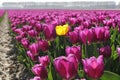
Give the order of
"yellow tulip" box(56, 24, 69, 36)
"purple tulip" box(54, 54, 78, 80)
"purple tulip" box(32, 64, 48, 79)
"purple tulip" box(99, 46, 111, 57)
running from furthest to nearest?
"yellow tulip" box(56, 24, 69, 36) < "purple tulip" box(99, 46, 111, 57) < "purple tulip" box(32, 64, 48, 79) < "purple tulip" box(54, 54, 78, 80)

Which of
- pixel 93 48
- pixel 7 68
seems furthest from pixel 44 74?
pixel 7 68

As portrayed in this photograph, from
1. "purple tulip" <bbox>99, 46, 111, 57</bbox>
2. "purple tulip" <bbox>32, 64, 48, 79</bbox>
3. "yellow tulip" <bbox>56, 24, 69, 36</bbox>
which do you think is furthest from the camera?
"yellow tulip" <bbox>56, 24, 69, 36</bbox>

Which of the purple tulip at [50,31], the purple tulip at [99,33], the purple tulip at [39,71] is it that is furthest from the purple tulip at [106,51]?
the purple tulip at [50,31]

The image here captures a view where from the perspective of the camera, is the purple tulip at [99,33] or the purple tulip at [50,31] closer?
the purple tulip at [99,33]

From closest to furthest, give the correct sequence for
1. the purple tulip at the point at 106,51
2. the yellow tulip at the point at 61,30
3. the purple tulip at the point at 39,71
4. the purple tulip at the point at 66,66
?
the purple tulip at the point at 66,66
the purple tulip at the point at 39,71
the purple tulip at the point at 106,51
the yellow tulip at the point at 61,30

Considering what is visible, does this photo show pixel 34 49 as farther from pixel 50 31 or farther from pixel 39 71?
pixel 39 71

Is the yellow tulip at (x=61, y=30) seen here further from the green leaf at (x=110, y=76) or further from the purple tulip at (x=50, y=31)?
the green leaf at (x=110, y=76)

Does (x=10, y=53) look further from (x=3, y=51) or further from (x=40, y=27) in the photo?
(x=40, y=27)

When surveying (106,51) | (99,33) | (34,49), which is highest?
(99,33)

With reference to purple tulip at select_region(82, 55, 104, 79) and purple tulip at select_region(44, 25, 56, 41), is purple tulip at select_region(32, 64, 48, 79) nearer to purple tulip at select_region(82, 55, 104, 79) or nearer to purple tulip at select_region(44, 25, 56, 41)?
purple tulip at select_region(82, 55, 104, 79)

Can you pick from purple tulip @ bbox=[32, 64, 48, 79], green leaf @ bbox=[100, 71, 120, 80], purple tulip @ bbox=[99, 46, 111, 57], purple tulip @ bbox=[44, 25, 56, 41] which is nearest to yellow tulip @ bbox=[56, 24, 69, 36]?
purple tulip @ bbox=[44, 25, 56, 41]

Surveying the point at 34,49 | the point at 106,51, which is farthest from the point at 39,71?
the point at 34,49

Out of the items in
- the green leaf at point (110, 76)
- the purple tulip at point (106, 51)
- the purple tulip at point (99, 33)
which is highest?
the purple tulip at point (99, 33)

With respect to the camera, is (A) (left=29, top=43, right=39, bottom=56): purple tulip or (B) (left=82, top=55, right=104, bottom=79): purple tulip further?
(A) (left=29, top=43, right=39, bottom=56): purple tulip
